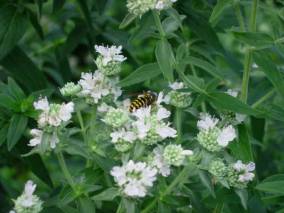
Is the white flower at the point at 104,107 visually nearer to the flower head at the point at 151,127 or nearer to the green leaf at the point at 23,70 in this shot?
the flower head at the point at 151,127

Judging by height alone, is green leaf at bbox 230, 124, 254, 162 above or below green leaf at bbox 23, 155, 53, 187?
above

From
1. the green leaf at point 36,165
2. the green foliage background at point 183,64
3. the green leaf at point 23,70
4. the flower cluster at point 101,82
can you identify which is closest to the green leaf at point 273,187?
the green foliage background at point 183,64

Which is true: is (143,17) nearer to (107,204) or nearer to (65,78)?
(107,204)

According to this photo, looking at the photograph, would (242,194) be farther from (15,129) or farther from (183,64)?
(15,129)

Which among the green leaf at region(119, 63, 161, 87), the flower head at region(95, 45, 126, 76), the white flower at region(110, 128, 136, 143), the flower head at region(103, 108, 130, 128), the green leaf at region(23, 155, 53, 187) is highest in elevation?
the flower head at region(95, 45, 126, 76)

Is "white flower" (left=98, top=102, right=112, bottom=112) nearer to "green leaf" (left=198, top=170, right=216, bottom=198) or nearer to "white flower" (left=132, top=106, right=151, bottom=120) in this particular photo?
"white flower" (left=132, top=106, right=151, bottom=120)

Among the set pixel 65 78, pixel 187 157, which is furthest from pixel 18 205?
pixel 65 78

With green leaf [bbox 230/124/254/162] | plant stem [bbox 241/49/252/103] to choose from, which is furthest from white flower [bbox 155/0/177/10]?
green leaf [bbox 230/124/254/162]

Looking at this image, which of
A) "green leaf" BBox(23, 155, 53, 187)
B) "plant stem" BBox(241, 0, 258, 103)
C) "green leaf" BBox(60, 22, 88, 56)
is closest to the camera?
"plant stem" BBox(241, 0, 258, 103)
